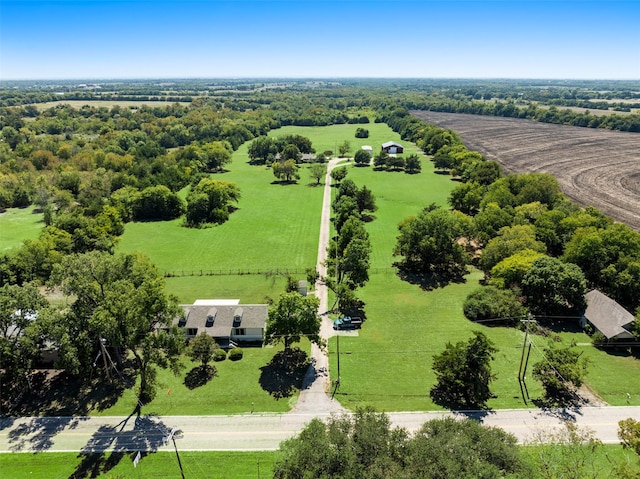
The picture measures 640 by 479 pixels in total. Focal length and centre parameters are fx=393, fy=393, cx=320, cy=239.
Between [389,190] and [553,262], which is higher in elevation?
[553,262]

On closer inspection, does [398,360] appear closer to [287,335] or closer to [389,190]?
[287,335]

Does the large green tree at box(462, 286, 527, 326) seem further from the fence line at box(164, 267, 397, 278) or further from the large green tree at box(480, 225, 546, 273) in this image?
the fence line at box(164, 267, 397, 278)

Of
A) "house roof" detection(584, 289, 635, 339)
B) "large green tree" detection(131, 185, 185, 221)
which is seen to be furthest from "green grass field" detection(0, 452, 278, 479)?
"large green tree" detection(131, 185, 185, 221)

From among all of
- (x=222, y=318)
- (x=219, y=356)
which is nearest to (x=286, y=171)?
(x=222, y=318)

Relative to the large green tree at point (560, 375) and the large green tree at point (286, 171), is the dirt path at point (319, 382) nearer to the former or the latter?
the large green tree at point (560, 375)

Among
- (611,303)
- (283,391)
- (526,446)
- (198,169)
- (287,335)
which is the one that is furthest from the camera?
(198,169)

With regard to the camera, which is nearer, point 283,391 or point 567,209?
point 283,391

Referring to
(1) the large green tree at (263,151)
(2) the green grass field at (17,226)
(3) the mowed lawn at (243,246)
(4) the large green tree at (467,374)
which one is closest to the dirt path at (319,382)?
(3) the mowed lawn at (243,246)

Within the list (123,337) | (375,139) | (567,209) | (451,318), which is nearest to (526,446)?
(451,318)
